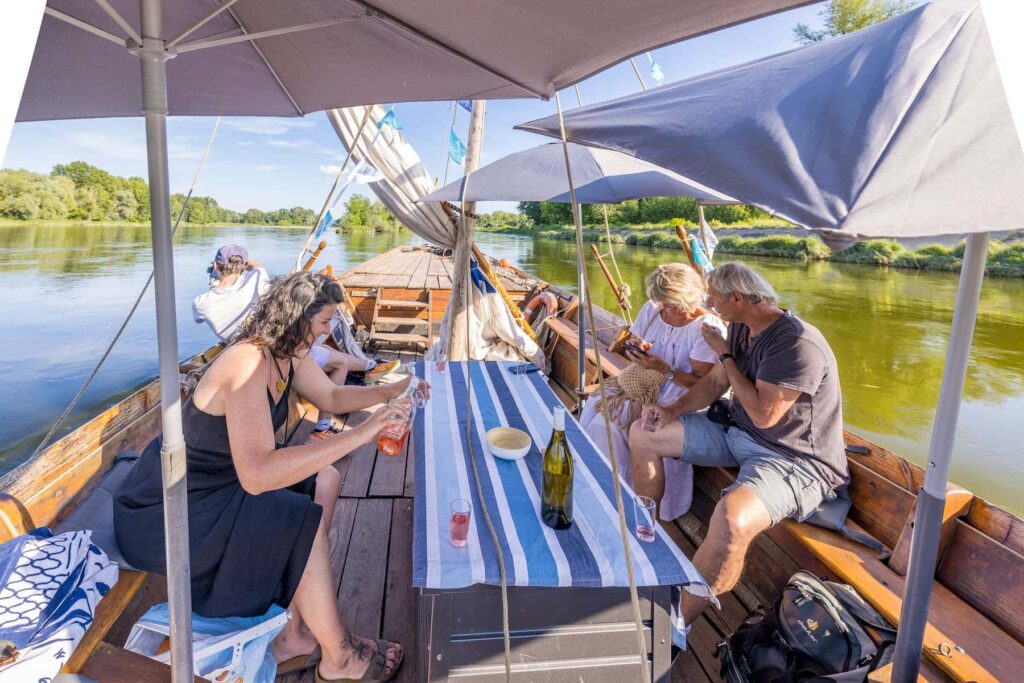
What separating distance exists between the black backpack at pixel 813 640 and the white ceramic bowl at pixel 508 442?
0.79 metres

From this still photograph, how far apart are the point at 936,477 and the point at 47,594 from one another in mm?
1781

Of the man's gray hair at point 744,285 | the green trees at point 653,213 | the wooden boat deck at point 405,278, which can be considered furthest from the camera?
the green trees at point 653,213

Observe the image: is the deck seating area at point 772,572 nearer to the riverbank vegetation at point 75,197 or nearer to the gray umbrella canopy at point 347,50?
the gray umbrella canopy at point 347,50

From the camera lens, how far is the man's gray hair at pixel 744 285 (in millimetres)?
1725

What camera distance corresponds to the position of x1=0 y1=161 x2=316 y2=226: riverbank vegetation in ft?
76.3

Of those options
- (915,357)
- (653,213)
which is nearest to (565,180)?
(915,357)

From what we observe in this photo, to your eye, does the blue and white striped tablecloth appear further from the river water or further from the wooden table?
the river water

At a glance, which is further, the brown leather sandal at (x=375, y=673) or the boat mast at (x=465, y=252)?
the boat mast at (x=465, y=252)

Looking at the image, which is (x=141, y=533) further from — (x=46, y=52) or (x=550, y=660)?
(x=46, y=52)

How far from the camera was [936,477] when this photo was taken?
Result: 3.16 feet

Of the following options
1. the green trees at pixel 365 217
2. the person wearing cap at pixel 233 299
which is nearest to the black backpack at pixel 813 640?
the person wearing cap at pixel 233 299

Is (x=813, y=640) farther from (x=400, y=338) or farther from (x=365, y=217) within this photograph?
(x=365, y=217)

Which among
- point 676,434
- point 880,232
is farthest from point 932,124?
point 676,434

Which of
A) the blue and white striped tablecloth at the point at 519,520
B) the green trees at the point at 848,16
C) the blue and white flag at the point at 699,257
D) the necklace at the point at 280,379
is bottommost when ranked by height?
the blue and white striped tablecloth at the point at 519,520
